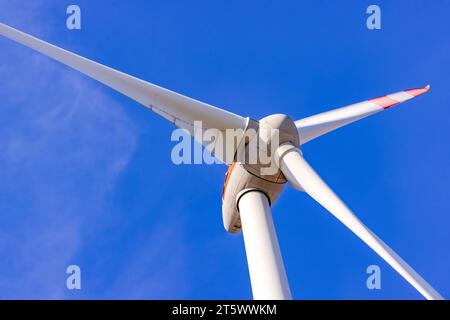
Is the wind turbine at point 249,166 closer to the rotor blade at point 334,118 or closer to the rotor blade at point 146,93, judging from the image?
the rotor blade at point 146,93

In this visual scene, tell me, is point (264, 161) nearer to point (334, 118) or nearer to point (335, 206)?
point (335, 206)

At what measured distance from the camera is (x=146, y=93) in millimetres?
18016

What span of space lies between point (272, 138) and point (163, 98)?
3327 millimetres

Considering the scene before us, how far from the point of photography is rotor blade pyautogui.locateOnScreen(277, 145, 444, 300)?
13.9 meters

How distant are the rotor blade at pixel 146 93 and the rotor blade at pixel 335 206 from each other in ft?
6.38

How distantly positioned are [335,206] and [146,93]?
621 centimetres

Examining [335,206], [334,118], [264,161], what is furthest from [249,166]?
[334,118]

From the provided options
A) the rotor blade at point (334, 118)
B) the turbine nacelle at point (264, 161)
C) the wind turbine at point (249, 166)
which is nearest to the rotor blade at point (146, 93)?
the wind turbine at point (249, 166)

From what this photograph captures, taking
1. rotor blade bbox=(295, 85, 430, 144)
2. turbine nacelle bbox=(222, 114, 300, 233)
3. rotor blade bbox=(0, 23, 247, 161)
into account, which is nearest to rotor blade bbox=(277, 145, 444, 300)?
turbine nacelle bbox=(222, 114, 300, 233)

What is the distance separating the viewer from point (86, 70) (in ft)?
58.2

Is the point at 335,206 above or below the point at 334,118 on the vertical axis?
below

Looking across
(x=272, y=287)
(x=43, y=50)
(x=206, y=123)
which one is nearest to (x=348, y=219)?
(x=272, y=287)

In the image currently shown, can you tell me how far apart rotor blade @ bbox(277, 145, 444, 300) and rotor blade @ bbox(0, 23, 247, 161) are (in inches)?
76.5
